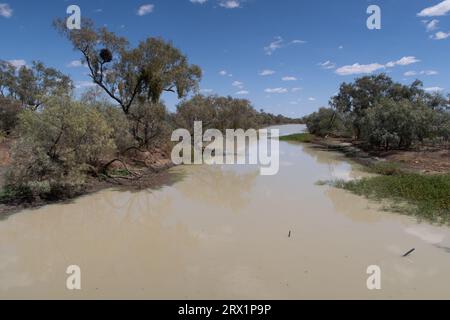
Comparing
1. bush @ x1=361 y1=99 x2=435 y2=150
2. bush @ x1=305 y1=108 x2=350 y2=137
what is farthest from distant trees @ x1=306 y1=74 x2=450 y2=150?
bush @ x1=305 y1=108 x2=350 y2=137

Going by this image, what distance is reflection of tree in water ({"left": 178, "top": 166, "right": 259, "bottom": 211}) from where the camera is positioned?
10491mm

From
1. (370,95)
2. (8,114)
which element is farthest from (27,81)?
Answer: (370,95)

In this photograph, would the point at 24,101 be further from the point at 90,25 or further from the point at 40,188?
the point at 40,188

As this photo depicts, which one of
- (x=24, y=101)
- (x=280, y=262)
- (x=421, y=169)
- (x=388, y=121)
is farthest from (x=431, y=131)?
(x=24, y=101)

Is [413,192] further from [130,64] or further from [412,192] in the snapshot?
[130,64]

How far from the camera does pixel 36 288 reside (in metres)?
4.89

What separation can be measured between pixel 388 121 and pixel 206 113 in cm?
1291

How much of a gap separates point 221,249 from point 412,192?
7588mm

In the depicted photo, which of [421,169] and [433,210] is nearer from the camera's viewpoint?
[433,210]

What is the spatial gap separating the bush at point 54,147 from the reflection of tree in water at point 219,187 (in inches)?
158

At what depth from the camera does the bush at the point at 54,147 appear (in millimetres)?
8930

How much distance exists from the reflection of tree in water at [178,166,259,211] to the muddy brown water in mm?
156

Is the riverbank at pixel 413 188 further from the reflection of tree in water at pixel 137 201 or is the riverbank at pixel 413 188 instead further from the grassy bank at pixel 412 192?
the reflection of tree in water at pixel 137 201
